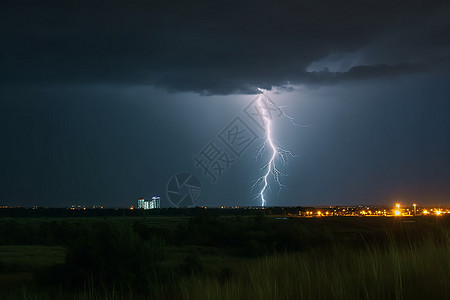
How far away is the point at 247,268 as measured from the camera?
7.12 metres

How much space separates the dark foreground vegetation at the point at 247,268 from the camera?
4.95 m

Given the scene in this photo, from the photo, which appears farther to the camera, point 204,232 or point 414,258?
point 204,232

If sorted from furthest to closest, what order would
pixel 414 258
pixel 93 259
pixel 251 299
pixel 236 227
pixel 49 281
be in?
1. pixel 236 227
2. pixel 49 281
3. pixel 93 259
4. pixel 414 258
5. pixel 251 299

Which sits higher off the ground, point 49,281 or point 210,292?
point 210,292

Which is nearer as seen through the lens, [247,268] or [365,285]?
[365,285]

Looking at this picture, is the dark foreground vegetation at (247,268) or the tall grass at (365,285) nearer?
the tall grass at (365,285)

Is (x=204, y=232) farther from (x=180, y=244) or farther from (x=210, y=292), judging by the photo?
(x=210, y=292)

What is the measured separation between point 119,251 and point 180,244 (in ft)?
127

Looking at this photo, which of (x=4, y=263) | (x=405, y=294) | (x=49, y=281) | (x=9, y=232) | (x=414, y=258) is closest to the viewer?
(x=405, y=294)

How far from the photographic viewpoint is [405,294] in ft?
14.9

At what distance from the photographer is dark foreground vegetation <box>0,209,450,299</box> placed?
16.3ft

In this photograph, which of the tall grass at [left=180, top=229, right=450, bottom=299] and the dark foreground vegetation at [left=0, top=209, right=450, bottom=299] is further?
the dark foreground vegetation at [left=0, top=209, right=450, bottom=299]

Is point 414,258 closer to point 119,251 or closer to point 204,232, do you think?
point 119,251

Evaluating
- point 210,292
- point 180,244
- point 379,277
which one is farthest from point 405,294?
point 180,244
